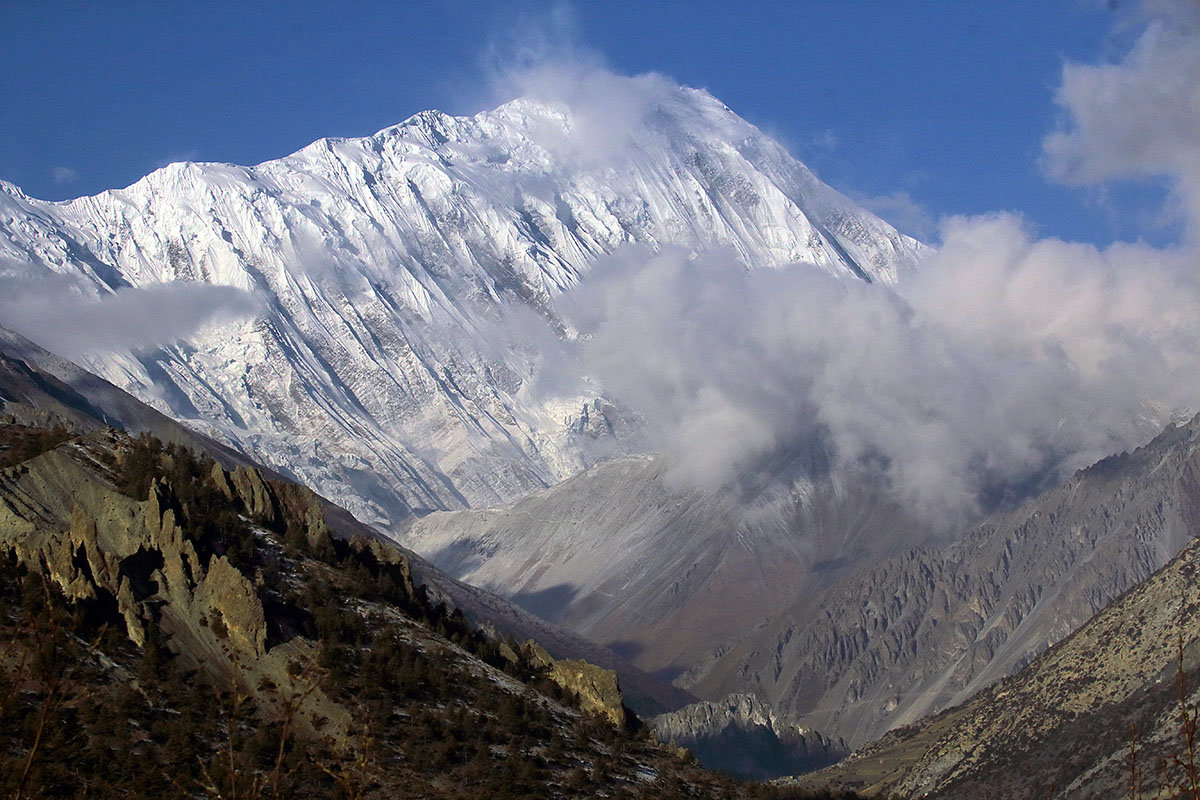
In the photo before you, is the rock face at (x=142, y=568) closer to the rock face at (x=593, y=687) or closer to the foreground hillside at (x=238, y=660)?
the foreground hillside at (x=238, y=660)

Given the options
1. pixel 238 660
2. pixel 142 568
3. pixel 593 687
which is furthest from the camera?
pixel 593 687

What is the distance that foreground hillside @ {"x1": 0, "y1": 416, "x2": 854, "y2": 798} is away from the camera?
53.9 m

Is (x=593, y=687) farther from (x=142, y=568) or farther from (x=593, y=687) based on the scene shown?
(x=142, y=568)

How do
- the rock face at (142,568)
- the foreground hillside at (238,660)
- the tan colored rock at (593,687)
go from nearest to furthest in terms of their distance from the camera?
the foreground hillside at (238,660) < the rock face at (142,568) < the tan colored rock at (593,687)

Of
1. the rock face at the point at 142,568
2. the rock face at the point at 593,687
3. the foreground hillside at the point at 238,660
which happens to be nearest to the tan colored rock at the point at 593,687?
the rock face at the point at 593,687

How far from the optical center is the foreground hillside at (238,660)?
53.9 meters

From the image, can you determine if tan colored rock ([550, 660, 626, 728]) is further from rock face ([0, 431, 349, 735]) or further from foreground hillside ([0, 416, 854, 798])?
rock face ([0, 431, 349, 735])

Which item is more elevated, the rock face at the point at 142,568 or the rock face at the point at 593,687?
the rock face at the point at 142,568

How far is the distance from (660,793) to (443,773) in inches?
438

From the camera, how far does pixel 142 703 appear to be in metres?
56.5

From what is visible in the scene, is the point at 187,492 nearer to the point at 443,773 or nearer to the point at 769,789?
the point at 443,773

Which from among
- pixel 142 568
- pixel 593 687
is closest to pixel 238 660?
pixel 142 568

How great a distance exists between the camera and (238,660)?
5038 cm

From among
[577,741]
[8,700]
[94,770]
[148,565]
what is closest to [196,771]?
[94,770]
